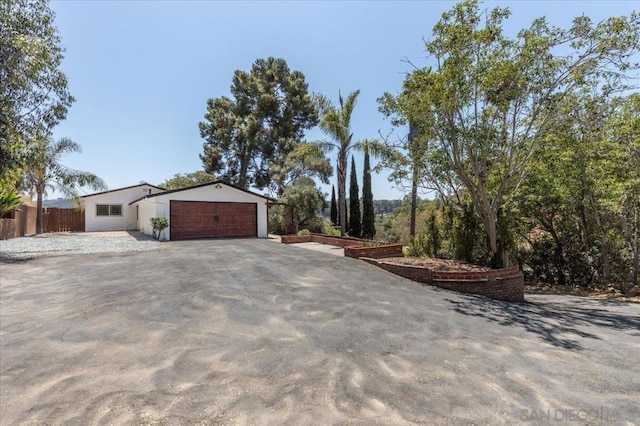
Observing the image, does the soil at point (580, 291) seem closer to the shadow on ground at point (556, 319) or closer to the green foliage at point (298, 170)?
the shadow on ground at point (556, 319)

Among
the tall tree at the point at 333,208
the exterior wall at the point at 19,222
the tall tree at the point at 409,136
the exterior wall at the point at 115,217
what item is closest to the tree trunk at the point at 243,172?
the exterior wall at the point at 115,217

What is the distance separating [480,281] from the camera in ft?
26.6

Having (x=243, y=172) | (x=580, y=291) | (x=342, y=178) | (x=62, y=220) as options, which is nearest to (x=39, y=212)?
(x=62, y=220)

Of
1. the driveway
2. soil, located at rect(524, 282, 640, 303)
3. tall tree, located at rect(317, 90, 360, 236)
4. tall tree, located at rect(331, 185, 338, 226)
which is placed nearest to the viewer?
the driveway

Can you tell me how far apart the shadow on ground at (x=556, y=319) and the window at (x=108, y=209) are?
25.6 m

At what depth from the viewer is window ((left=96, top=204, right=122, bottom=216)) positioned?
23733mm

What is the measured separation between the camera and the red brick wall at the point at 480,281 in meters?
8.11

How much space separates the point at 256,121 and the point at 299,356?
30.6 m

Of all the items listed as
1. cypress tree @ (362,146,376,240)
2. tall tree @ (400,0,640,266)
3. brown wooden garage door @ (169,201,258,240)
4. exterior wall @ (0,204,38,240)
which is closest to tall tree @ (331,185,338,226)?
cypress tree @ (362,146,376,240)

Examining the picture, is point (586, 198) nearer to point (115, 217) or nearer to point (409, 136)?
point (409, 136)

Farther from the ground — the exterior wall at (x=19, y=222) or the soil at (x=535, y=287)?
the exterior wall at (x=19, y=222)

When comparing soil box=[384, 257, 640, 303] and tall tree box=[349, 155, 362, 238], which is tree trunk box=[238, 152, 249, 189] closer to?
tall tree box=[349, 155, 362, 238]

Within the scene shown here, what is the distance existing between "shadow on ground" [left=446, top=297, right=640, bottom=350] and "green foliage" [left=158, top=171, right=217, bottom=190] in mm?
29419

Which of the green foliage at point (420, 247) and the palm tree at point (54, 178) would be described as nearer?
the green foliage at point (420, 247)
